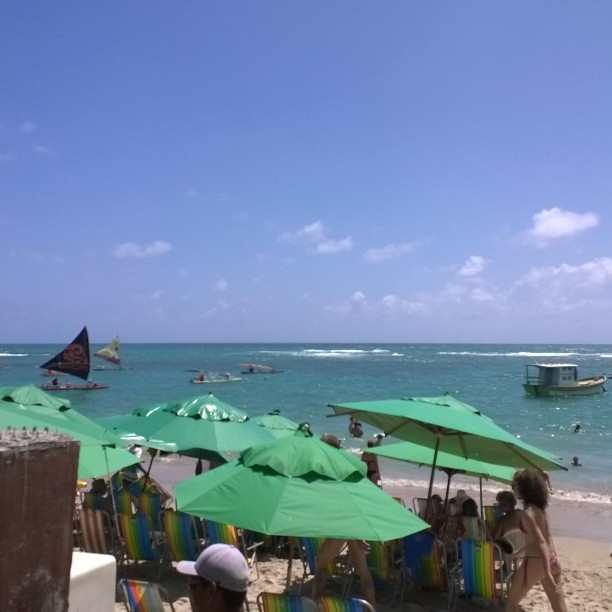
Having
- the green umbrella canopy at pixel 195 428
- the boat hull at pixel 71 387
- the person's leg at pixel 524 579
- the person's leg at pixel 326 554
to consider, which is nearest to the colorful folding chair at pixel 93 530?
the green umbrella canopy at pixel 195 428

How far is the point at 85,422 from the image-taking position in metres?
6.01

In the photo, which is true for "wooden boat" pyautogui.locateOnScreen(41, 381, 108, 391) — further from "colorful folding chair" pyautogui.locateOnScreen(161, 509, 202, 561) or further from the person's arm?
the person's arm

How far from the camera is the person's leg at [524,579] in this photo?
4.76 metres

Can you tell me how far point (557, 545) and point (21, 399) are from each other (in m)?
8.12

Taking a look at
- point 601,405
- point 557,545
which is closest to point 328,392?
point 601,405

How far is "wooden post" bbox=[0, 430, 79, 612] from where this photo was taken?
176cm

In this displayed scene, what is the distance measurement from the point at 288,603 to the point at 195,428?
4.27m

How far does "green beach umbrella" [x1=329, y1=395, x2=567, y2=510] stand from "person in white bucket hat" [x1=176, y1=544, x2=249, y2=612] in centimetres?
366

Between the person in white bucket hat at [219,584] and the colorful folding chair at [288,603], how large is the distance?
168cm

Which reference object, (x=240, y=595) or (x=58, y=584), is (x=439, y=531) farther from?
(x=58, y=584)

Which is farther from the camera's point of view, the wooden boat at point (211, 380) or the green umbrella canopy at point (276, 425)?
the wooden boat at point (211, 380)

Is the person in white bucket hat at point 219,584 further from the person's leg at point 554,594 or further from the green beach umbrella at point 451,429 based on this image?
the green beach umbrella at point 451,429

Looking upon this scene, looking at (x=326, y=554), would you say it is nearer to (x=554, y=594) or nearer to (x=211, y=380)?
(x=554, y=594)

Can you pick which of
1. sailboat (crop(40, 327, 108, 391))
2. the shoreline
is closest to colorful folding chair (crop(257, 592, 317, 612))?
the shoreline
